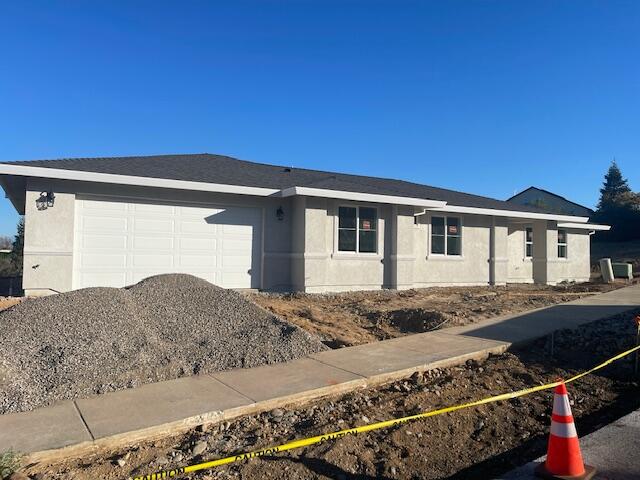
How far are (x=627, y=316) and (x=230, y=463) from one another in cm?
1081

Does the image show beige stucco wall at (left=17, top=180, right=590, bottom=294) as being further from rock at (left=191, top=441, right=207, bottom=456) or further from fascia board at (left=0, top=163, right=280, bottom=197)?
rock at (left=191, top=441, right=207, bottom=456)

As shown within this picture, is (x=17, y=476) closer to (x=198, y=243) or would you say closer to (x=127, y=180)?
(x=127, y=180)

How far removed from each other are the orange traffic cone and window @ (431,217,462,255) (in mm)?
14377

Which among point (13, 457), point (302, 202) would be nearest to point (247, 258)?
point (302, 202)

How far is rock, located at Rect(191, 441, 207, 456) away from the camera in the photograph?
417 centimetres

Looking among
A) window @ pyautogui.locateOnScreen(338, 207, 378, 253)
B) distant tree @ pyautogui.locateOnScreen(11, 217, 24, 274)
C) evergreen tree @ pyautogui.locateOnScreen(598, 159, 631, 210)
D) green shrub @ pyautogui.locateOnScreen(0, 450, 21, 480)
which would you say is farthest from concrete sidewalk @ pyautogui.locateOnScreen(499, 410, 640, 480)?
evergreen tree @ pyautogui.locateOnScreen(598, 159, 631, 210)

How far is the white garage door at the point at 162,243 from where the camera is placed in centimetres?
1242

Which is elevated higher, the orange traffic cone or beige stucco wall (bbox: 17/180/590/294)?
beige stucco wall (bbox: 17/180/590/294)

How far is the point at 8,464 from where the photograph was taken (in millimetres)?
3586

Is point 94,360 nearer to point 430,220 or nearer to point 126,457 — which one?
point 126,457

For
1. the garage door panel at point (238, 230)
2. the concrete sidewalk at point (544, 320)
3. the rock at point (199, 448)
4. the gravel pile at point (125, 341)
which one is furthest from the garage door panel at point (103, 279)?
the rock at point (199, 448)

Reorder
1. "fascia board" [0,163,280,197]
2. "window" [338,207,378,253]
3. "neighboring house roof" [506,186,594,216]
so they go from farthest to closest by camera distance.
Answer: "neighboring house roof" [506,186,594,216] → "window" [338,207,378,253] → "fascia board" [0,163,280,197]

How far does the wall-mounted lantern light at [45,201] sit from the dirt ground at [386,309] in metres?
5.49

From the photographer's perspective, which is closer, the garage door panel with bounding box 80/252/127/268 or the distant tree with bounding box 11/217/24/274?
the garage door panel with bounding box 80/252/127/268
